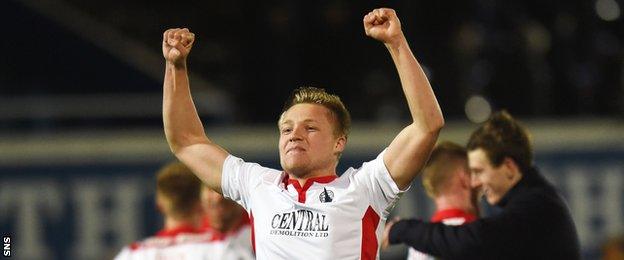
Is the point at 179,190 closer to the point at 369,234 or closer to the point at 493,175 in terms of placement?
the point at 493,175

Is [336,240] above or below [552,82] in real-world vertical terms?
below

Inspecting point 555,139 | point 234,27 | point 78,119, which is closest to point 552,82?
point 555,139

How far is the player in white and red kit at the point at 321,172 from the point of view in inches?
172

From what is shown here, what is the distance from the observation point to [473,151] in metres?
5.66

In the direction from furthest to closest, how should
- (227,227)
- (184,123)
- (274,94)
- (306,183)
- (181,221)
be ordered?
(274,94) < (227,227) < (181,221) < (184,123) < (306,183)

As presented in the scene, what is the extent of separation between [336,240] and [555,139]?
6326 millimetres

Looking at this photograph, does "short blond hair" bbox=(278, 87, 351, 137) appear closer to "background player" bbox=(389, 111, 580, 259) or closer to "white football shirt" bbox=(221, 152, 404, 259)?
"white football shirt" bbox=(221, 152, 404, 259)

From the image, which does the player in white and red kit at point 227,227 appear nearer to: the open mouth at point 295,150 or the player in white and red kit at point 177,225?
the player in white and red kit at point 177,225

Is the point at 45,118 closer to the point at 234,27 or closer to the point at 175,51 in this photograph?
the point at 234,27

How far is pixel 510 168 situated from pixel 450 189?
334 mm

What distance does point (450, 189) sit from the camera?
229 inches

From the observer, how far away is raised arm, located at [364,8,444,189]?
4.32 metres

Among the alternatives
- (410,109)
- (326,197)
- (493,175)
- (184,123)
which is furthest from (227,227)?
(410,109)

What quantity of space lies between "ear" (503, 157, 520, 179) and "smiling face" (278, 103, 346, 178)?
1185 millimetres
